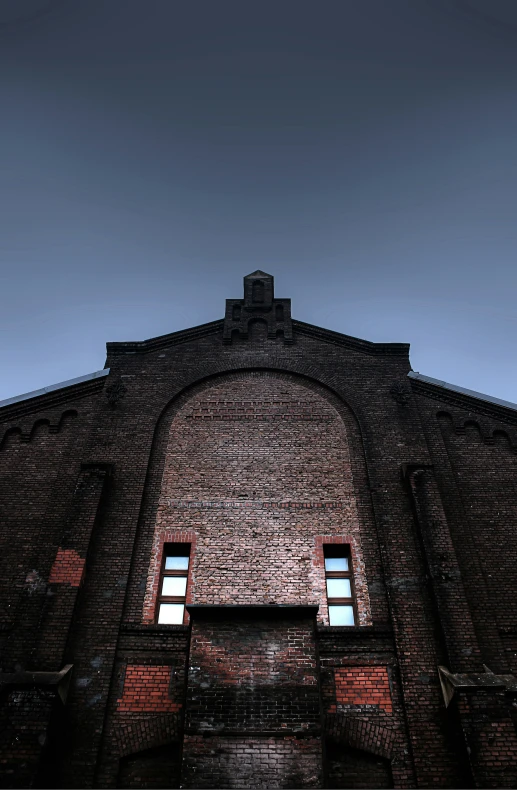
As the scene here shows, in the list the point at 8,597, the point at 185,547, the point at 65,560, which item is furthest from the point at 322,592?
the point at 8,597

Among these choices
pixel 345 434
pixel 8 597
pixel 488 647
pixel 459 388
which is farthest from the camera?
pixel 459 388

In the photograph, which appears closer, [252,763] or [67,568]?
[252,763]

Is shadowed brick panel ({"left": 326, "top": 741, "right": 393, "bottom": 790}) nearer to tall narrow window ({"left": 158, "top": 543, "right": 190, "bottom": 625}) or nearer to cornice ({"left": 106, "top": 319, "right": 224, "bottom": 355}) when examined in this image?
tall narrow window ({"left": 158, "top": 543, "right": 190, "bottom": 625})

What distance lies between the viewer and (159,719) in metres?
8.13

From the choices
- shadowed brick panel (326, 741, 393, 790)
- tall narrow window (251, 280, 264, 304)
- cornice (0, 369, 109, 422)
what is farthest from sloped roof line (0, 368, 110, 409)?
shadowed brick panel (326, 741, 393, 790)

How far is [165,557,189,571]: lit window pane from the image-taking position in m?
9.94

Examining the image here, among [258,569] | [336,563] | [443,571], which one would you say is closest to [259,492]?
[258,569]

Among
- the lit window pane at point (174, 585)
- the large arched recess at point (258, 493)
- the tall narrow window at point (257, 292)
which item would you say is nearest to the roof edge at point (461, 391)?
the large arched recess at point (258, 493)

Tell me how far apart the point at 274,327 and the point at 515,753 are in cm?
965

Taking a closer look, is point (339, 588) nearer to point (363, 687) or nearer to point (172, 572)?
point (363, 687)

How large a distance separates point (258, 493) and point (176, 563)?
197 cm

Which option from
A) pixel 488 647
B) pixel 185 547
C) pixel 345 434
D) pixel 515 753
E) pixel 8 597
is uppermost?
pixel 345 434

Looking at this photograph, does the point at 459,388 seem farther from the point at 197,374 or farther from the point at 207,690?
the point at 207,690

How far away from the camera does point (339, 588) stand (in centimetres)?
970
